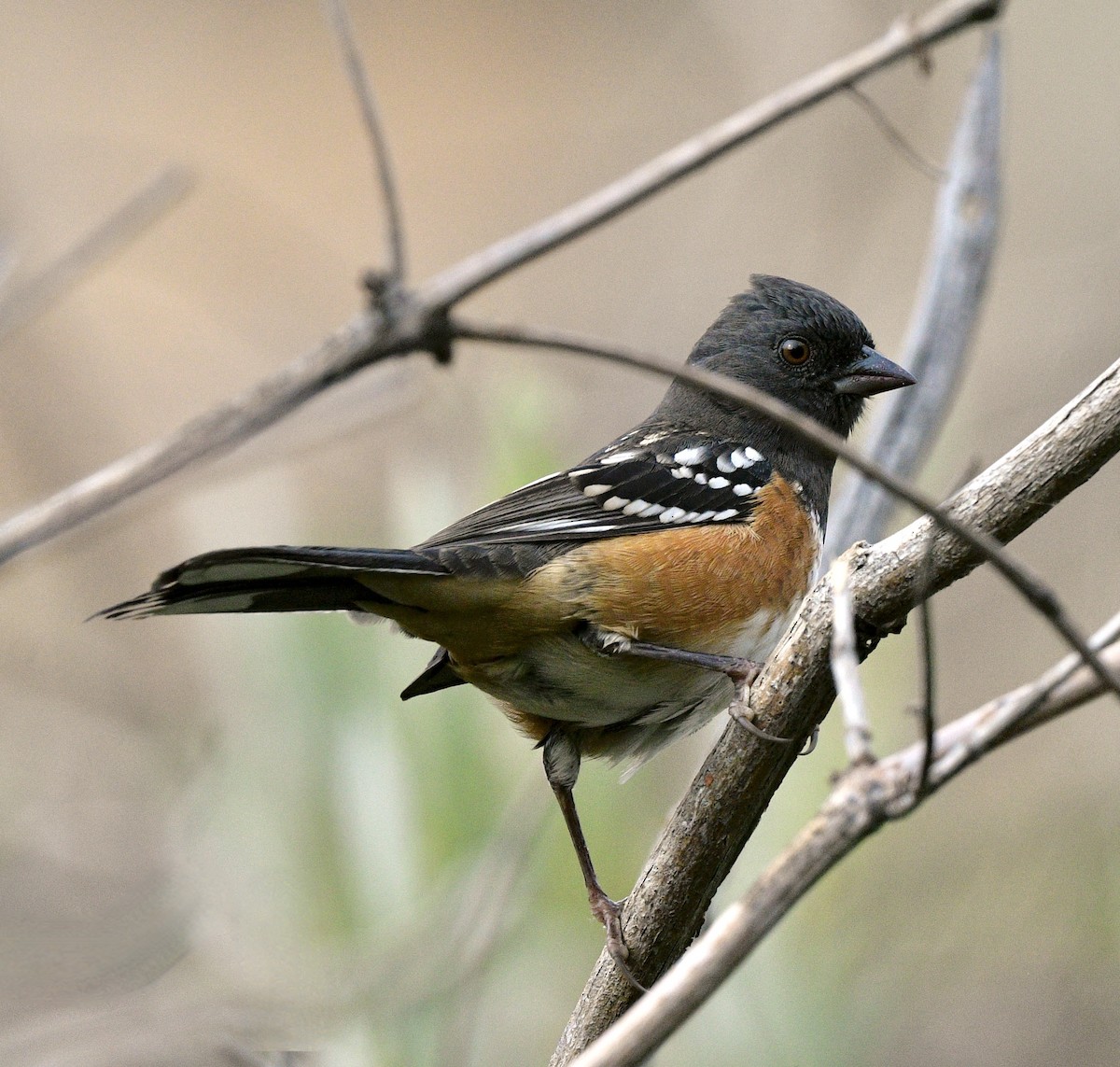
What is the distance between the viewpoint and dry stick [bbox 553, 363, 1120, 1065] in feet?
4.40

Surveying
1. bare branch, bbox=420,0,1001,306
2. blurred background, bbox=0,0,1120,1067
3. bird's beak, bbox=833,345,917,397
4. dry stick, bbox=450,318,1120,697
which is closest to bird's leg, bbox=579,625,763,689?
blurred background, bbox=0,0,1120,1067

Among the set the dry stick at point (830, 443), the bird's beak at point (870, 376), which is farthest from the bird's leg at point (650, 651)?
the dry stick at point (830, 443)

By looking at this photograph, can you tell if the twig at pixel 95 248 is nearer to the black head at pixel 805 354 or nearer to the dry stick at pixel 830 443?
the dry stick at pixel 830 443

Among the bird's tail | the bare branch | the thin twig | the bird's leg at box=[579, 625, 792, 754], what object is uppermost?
the bare branch

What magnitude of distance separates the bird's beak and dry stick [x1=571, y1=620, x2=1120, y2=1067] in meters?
1.71

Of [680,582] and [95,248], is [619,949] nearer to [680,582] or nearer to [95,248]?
[680,582]

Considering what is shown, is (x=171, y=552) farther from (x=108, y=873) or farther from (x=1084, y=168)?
(x=1084, y=168)

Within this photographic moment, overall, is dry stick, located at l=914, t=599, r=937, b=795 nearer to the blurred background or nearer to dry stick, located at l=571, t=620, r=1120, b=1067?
dry stick, located at l=571, t=620, r=1120, b=1067

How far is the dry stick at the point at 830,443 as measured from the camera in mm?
990

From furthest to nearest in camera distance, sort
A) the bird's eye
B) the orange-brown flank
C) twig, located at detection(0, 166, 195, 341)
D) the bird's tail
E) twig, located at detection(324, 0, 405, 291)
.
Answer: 1. the bird's eye
2. the orange-brown flank
3. twig, located at detection(0, 166, 195, 341)
4. the bird's tail
5. twig, located at detection(324, 0, 405, 291)

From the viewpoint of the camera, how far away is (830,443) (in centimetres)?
110

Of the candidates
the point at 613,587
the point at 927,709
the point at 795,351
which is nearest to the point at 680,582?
the point at 613,587

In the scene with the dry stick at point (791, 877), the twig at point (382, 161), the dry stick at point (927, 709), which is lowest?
the dry stick at point (791, 877)

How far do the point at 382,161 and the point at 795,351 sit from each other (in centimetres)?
163
